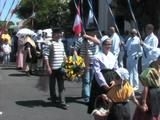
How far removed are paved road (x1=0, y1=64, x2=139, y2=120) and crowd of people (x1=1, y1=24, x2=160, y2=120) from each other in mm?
372

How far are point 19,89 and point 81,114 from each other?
5.01 m

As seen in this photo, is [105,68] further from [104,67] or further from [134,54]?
[134,54]

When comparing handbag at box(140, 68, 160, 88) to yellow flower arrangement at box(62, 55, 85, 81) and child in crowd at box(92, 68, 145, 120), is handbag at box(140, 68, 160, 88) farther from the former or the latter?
yellow flower arrangement at box(62, 55, 85, 81)

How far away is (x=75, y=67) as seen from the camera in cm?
1539

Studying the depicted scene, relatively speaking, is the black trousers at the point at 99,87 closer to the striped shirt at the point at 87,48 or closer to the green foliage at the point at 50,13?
the striped shirt at the point at 87,48

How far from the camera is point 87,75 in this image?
1548 centimetres

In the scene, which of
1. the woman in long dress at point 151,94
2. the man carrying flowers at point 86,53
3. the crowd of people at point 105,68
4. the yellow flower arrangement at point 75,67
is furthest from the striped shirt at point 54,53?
the woman in long dress at point 151,94

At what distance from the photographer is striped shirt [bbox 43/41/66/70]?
581 inches

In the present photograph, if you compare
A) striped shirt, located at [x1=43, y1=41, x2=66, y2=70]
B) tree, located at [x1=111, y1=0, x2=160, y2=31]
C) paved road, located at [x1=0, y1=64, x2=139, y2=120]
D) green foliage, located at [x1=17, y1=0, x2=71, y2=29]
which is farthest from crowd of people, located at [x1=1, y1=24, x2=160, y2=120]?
green foliage, located at [x1=17, y1=0, x2=71, y2=29]

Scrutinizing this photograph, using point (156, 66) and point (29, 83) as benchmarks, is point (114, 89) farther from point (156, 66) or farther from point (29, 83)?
point (29, 83)

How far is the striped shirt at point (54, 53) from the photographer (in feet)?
48.4

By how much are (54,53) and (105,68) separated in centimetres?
408

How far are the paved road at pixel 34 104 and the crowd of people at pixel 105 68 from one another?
Answer: 37cm

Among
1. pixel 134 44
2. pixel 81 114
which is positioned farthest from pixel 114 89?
pixel 134 44
